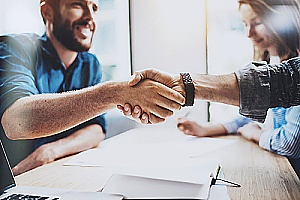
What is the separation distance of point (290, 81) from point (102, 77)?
734mm

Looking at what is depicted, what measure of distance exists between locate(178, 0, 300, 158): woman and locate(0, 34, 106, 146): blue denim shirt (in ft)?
2.27

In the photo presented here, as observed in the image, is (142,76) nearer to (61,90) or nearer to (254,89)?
(61,90)

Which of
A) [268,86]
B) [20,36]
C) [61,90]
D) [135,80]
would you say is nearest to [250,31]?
[268,86]

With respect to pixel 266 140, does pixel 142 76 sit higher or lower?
higher

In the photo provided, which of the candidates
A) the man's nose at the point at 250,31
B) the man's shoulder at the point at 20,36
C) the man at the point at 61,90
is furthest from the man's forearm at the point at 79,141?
the man's nose at the point at 250,31

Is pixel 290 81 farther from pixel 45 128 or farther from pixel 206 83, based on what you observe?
pixel 45 128

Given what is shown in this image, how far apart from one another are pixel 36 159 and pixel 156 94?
1.62ft

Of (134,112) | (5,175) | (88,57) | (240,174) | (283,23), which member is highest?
(283,23)

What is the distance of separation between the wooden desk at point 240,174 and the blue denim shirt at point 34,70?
133 mm

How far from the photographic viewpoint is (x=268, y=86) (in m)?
1.56

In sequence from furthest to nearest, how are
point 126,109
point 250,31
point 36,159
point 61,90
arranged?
point 250,31, point 126,109, point 61,90, point 36,159

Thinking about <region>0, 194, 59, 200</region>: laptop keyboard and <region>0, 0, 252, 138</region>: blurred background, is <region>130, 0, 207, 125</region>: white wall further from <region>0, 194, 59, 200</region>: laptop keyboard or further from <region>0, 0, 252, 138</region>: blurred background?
<region>0, 194, 59, 200</region>: laptop keyboard

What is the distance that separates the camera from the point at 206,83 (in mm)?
1622

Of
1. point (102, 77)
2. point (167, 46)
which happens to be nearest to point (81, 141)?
point (102, 77)
